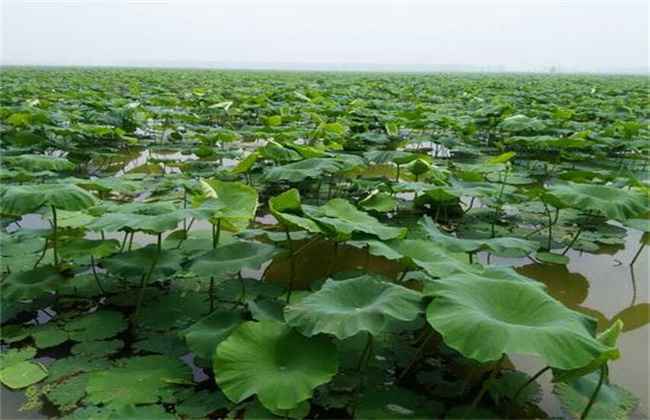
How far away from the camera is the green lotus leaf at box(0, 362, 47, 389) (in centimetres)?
240

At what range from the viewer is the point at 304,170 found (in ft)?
14.0

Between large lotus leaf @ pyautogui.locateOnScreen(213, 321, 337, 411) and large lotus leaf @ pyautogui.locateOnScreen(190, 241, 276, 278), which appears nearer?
large lotus leaf @ pyautogui.locateOnScreen(213, 321, 337, 411)

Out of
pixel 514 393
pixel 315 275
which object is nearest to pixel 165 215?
pixel 315 275

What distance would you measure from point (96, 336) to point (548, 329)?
6.86ft

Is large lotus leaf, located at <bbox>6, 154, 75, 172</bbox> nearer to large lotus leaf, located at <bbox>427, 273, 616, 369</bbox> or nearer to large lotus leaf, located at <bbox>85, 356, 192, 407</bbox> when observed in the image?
large lotus leaf, located at <bbox>85, 356, 192, 407</bbox>

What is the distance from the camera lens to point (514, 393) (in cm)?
235

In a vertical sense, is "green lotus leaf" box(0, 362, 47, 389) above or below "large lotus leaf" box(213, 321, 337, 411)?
below

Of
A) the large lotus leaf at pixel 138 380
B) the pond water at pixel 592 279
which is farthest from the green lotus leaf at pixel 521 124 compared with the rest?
the large lotus leaf at pixel 138 380

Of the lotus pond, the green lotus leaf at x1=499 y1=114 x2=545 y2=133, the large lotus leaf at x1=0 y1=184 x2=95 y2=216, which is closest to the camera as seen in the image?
the lotus pond

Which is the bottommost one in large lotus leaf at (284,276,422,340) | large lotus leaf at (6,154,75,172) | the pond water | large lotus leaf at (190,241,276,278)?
the pond water

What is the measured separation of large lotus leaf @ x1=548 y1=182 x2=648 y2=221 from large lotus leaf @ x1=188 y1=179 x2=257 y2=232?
1977 millimetres

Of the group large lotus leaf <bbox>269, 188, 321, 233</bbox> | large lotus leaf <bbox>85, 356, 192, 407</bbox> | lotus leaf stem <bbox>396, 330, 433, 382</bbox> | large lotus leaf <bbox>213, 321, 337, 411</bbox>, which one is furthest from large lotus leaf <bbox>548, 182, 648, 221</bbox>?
large lotus leaf <bbox>85, 356, 192, 407</bbox>

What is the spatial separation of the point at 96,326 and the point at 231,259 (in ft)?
2.54

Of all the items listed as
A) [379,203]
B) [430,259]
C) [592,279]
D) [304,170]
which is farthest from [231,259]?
[592,279]
